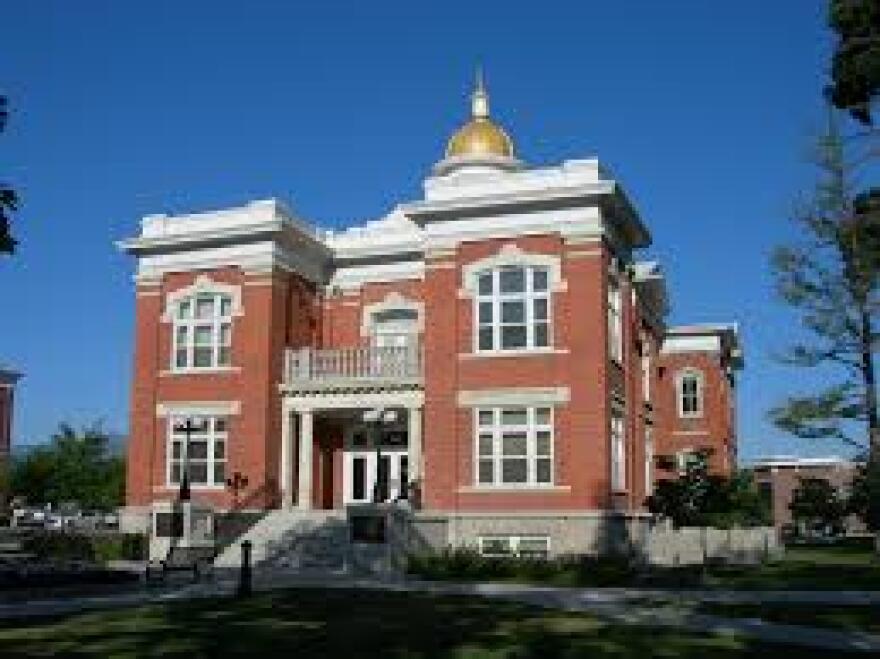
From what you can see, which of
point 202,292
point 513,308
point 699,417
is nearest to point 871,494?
point 513,308

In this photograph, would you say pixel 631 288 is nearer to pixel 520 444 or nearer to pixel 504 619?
pixel 520 444

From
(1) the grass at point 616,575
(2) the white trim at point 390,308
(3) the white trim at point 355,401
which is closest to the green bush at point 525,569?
(1) the grass at point 616,575

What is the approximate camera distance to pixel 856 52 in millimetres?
25688

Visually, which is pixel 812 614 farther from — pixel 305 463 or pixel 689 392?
pixel 689 392

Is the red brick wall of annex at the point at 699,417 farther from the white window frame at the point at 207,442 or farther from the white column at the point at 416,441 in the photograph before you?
the white window frame at the point at 207,442

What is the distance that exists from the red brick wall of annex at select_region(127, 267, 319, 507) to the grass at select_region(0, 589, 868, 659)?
1511cm

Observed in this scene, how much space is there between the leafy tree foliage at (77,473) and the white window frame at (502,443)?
41.1 m

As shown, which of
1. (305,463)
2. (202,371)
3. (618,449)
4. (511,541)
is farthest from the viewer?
(202,371)

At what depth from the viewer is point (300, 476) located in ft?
118

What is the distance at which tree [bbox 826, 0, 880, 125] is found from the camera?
25.2 meters

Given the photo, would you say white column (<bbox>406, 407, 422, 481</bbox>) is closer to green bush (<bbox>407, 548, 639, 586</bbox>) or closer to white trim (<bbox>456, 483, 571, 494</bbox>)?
white trim (<bbox>456, 483, 571, 494</bbox>)

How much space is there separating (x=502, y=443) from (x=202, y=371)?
10623mm

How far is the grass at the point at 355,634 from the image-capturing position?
15.4 m

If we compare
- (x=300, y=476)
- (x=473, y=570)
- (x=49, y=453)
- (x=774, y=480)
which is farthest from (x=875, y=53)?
(x=774, y=480)
